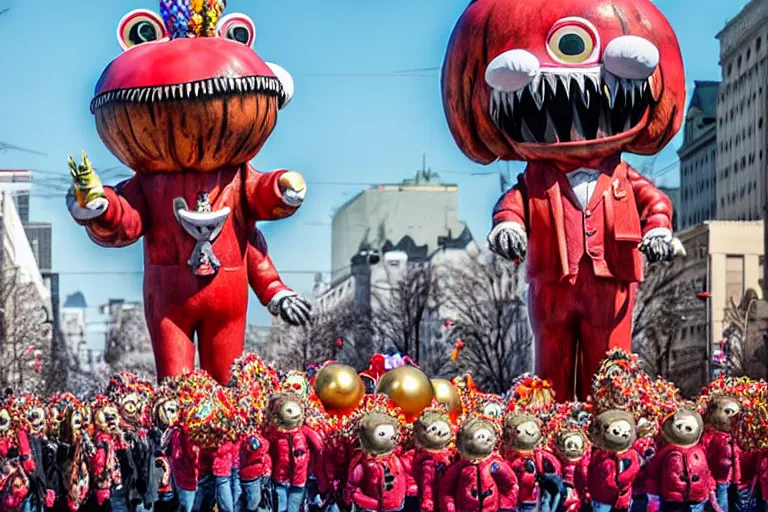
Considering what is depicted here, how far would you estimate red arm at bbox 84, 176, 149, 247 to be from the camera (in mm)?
12148

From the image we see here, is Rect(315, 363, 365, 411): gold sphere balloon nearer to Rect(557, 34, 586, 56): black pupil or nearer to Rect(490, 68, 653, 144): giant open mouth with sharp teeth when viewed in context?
Rect(490, 68, 653, 144): giant open mouth with sharp teeth

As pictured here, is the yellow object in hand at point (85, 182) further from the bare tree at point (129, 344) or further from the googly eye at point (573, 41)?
the bare tree at point (129, 344)

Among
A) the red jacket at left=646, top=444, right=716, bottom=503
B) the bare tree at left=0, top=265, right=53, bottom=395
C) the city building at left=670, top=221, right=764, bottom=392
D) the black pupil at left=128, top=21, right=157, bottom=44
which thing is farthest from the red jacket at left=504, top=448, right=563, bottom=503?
the city building at left=670, top=221, right=764, bottom=392

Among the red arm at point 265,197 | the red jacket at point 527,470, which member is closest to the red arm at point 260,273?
the red arm at point 265,197

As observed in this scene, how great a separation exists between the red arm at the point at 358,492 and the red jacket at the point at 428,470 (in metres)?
0.31

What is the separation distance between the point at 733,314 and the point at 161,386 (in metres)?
32.4

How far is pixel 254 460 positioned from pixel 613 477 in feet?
7.34

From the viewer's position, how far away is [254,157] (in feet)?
41.4

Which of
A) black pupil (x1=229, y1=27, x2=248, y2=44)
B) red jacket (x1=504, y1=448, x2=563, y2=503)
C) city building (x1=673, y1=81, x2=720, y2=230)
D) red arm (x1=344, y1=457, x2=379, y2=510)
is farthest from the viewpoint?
city building (x1=673, y1=81, x2=720, y2=230)

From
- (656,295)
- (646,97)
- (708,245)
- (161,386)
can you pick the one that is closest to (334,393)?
(161,386)

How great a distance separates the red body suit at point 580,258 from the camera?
39.1 ft

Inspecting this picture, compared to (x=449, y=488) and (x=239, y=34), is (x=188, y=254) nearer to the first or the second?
(x=239, y=34)

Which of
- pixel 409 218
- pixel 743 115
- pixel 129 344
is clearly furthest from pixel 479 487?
pixel 743 115

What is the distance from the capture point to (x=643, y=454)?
11047 millimetres
